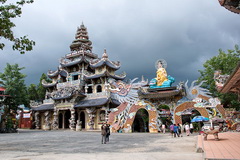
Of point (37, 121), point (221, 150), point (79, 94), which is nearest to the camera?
point (221, 150)

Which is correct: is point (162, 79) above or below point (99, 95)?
above

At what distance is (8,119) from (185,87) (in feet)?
74.0

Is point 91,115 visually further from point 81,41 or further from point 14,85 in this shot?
point 81,41

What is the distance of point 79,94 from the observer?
109ft

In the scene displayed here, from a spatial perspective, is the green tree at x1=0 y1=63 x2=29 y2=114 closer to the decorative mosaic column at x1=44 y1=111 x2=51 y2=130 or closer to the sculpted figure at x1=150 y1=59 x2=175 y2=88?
the decorative mosaic column at x1=44 y1=111 x2=51 y2=130

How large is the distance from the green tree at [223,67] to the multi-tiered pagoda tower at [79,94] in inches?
532

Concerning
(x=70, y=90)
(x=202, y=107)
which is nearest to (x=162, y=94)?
(x=202, y=107)

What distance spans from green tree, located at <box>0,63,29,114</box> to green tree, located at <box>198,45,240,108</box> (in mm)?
23797

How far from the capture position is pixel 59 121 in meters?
38.0

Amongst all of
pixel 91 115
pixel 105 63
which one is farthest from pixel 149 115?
pixel 105 63

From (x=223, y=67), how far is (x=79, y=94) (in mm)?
20752

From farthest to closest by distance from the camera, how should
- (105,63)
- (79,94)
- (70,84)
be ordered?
1. (70,84)
2. (105,63)
3. (79,94)

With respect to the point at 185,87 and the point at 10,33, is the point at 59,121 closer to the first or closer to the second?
the point at 185,87

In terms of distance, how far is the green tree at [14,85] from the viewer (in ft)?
90.7
